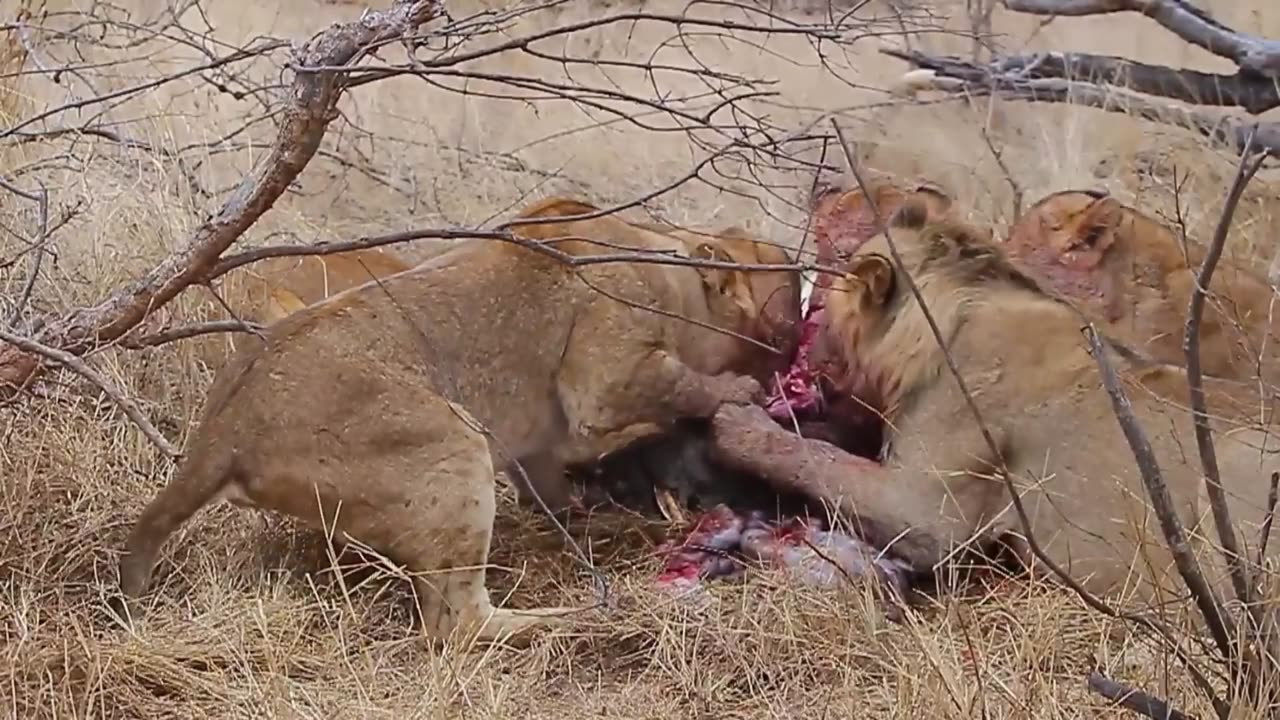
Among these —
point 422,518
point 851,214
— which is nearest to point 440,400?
point 422,518

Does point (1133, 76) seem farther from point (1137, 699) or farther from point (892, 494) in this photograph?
point (1137, 699)

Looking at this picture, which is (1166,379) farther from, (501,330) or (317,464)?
(317,464)

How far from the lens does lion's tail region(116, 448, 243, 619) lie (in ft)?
12.3

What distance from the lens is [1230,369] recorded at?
13.8ft

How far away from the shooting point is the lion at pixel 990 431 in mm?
3662

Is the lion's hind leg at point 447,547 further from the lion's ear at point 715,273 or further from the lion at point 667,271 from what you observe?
the lion's ear at point 715,273

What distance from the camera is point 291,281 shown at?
5.19 m

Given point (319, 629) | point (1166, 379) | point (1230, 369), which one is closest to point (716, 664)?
point (319, 629)

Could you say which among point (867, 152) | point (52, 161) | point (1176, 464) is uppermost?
point (52, 161)

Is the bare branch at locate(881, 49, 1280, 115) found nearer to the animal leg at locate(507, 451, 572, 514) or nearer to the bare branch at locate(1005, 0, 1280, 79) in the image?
the bare branch at locate(1005, 0, 1280, 79)

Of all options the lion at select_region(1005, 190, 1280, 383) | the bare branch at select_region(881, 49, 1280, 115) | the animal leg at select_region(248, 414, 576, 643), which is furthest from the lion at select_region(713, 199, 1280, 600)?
the bare branch at select_region(881, 49, 1280, 115)

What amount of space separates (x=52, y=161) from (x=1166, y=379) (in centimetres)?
319

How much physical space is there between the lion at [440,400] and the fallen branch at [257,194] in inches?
10.4

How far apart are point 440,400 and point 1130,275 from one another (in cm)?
187
